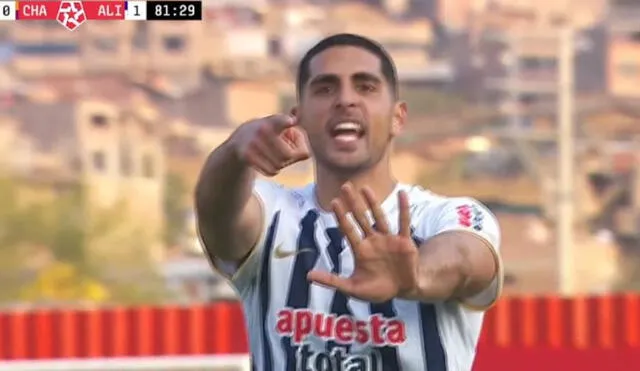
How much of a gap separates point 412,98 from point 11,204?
6.89 metres

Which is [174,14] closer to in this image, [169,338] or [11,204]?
[169,338]

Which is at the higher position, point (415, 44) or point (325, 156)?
point (415, 44)

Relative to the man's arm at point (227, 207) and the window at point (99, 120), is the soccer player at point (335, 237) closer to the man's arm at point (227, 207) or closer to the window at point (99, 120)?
the man's arm at point (227, 207)

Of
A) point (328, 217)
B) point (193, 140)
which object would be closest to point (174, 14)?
point (328, 217)

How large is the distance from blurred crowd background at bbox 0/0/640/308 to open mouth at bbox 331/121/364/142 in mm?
19835

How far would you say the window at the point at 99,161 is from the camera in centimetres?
2383

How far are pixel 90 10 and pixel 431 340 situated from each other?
5754 millimetres

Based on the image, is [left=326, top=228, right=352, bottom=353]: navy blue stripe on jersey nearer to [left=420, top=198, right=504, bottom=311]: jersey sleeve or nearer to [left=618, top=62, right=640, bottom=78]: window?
[left=420, top=198, right=504, bottom=311]: jersey sleeve

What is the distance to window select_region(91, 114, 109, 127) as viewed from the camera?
78.9ft

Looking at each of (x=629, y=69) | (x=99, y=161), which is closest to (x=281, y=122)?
(x=99, y=161)

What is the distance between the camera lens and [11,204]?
23594 mm

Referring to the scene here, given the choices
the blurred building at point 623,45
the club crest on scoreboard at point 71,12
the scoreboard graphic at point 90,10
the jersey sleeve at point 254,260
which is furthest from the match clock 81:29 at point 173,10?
the blurred building at point 623,45

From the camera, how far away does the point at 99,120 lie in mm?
24125

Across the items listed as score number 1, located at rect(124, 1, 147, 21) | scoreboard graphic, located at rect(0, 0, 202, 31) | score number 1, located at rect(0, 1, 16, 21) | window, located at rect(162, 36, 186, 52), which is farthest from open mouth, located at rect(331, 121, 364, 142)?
window, located at rect(162, 36, 186, 52)
